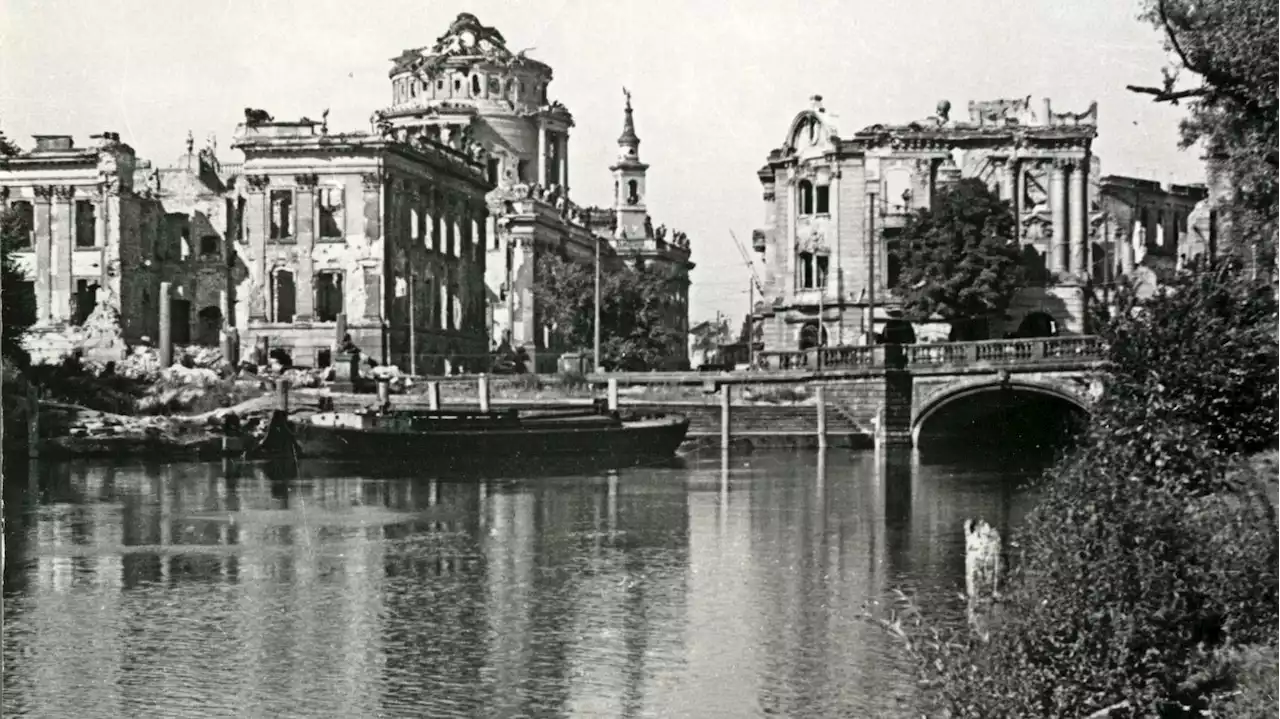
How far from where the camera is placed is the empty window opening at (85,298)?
74931mm

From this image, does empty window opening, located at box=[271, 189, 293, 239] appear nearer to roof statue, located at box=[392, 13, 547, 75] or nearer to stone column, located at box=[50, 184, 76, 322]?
roof statue, located at box=[392, 13, 547, 75]

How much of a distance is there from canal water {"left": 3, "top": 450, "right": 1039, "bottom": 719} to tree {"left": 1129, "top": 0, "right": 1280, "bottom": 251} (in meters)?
8.21

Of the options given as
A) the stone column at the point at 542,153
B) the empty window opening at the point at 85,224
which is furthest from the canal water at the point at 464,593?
the stone column at the point at 542,153

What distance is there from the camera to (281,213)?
3113 inches

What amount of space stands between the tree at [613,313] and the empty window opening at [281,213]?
1927cm

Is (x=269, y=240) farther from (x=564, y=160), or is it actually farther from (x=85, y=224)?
(x=564, y=160)

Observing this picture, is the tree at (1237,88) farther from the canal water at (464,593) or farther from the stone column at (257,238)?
the stone column at (257,238)

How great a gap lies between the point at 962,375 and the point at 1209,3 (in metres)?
39.2

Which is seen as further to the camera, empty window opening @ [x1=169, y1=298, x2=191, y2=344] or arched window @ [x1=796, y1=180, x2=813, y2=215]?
arched window @ [x1=796, y1=180, x2=813, y2=215]

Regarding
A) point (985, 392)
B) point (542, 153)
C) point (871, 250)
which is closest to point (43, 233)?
point (871, 250)

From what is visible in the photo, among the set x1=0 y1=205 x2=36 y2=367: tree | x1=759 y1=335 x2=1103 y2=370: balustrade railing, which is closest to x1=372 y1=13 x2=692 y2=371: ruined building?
x1=0 y1=205 x2=36 y2=367: tree

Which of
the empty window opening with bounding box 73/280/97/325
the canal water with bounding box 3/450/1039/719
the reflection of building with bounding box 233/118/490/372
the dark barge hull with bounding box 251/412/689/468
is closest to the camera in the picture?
the canal water with bounding box 3/450/1039/719

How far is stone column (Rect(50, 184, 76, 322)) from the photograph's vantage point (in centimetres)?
7506

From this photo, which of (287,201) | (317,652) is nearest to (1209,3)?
(317,652)
